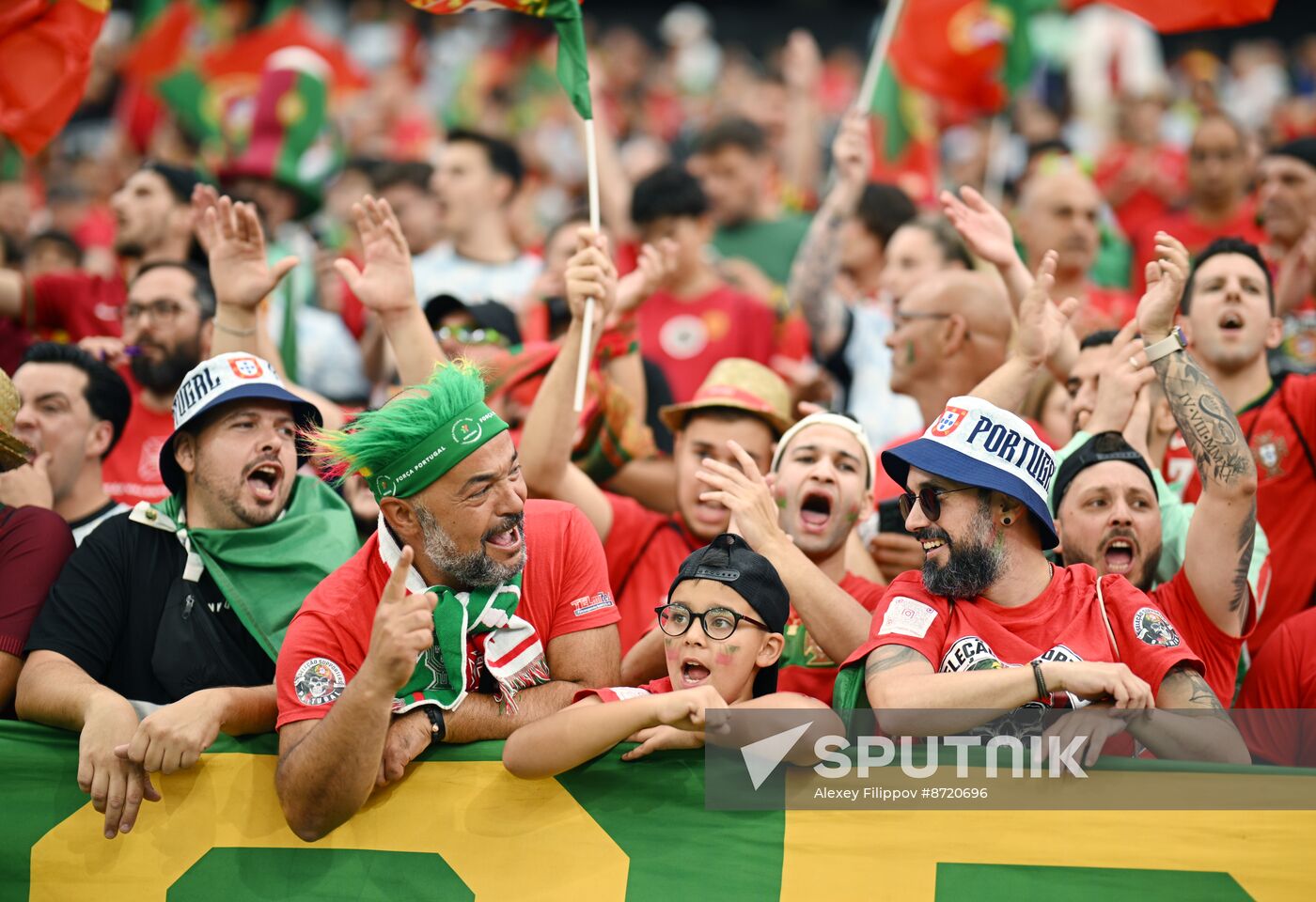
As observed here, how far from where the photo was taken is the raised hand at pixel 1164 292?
4820 mm

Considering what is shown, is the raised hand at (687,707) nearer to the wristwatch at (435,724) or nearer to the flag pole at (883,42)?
the wristwatch at (435,724)

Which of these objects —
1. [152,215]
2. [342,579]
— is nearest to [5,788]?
[342,579]

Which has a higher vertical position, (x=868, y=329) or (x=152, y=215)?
(x=152, y=215)

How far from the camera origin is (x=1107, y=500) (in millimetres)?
5016

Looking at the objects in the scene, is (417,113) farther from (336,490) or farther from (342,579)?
(342,579)

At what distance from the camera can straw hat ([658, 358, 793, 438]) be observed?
6.10 m

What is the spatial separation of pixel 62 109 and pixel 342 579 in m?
3.64

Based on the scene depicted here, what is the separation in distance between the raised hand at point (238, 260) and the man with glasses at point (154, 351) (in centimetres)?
72

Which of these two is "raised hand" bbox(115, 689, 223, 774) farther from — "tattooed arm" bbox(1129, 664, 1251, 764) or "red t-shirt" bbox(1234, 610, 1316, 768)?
"red t-shirt" bbox(1234, 610, 1316, 768)

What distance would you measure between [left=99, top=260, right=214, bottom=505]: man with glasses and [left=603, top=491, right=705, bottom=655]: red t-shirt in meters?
2.06

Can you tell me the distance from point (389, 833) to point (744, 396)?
2522mm

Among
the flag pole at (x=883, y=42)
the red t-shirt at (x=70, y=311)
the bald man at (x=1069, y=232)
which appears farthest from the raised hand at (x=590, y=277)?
the red t-shirt at (x=70, y=311)

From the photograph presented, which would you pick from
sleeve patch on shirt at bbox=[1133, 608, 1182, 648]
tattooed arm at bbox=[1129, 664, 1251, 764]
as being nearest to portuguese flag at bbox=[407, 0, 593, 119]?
sleeve patch on shirt at bbox=[1133, 608, 1182, 648]

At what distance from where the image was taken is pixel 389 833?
169 inches
